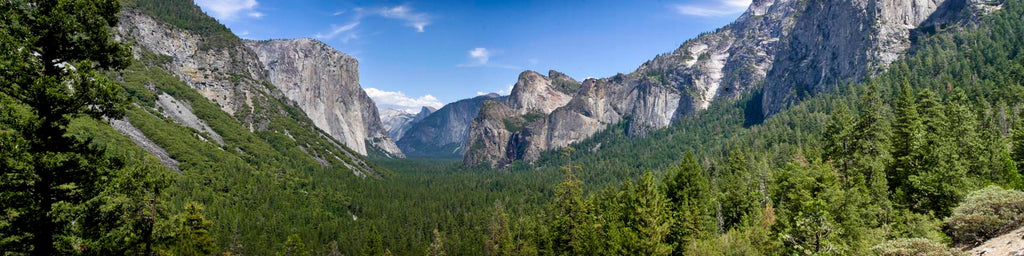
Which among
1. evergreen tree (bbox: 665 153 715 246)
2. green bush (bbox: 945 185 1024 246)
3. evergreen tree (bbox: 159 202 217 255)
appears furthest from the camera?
evergreen tree (bbox: 665 153 715 246)

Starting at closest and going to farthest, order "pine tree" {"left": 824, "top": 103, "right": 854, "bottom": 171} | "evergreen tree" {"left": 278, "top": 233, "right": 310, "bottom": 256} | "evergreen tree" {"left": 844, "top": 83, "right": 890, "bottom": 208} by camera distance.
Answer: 1. "evergreen tree" {"left": 844, "top": 83, "right": 890, "bottom": 208}
2. "pine tree" {"left": 824, "top": 103, "right": 854, "bottom": 171}
3. "evergreen tree" {"left": 278, "top": 233, "right": 310, "bottom": 256}

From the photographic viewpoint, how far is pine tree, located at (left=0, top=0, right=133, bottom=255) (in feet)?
43.4

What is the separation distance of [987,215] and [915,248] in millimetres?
9008

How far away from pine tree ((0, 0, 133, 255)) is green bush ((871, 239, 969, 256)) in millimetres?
33241

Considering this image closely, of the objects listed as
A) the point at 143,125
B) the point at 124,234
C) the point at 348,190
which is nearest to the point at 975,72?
the point at 124,234

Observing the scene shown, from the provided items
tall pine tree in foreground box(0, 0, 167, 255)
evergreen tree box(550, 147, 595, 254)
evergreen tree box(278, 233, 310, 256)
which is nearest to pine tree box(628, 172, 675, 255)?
evergreen tree box(550, 147, 595, 254)

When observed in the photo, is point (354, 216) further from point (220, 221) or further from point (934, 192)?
point (934, 192)

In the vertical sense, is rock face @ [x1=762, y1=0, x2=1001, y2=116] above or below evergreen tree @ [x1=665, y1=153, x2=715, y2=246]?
above

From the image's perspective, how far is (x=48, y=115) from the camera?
13.9 metres

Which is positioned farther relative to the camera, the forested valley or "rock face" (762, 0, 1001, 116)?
"rock face" (762, 0, 1001, 116)

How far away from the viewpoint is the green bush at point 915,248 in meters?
21.1

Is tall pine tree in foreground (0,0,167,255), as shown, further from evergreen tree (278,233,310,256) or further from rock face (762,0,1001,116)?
rock face (762,0,1001,116)

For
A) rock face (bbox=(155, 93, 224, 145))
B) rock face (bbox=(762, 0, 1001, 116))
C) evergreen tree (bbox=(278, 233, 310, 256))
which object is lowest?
evergreen tree (bbox=(278, 233, 310, 256))

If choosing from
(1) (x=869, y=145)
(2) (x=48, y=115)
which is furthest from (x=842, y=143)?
(2) (x=48, y=115)
